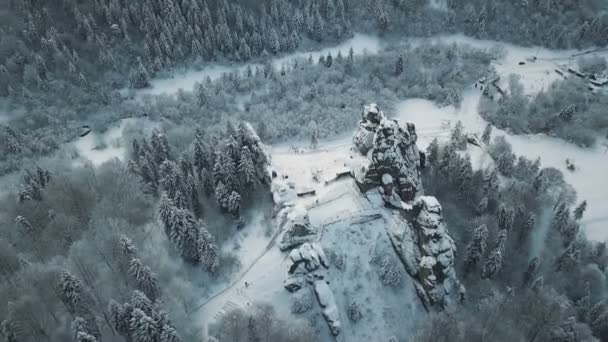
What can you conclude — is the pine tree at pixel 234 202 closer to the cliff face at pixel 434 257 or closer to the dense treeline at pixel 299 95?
the dense treeline at pixel 299 95

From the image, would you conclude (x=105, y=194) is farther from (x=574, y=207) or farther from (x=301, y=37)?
(x=574, y=207)

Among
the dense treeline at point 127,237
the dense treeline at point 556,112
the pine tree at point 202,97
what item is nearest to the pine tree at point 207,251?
the dense treeline at point 127,237

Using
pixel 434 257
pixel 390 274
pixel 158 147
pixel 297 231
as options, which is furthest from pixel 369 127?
pixel 158 147

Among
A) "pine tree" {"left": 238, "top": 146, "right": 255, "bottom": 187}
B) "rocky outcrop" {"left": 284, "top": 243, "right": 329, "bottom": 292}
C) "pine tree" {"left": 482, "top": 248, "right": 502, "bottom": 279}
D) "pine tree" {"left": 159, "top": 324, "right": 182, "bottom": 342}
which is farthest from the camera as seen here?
"pine tree" {"left": 238, "top": 146, "right": 255, "bottom": 187}

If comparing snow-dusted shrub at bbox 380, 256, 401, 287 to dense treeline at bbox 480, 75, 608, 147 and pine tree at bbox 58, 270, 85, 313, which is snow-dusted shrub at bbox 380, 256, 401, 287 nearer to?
pine tree at bbox 58, 270, 85, 313

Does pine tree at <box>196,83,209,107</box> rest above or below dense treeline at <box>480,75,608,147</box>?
above

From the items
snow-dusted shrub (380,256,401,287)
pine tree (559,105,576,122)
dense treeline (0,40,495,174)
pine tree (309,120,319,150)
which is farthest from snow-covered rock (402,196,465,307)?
pine tree (559,105,576,122)
